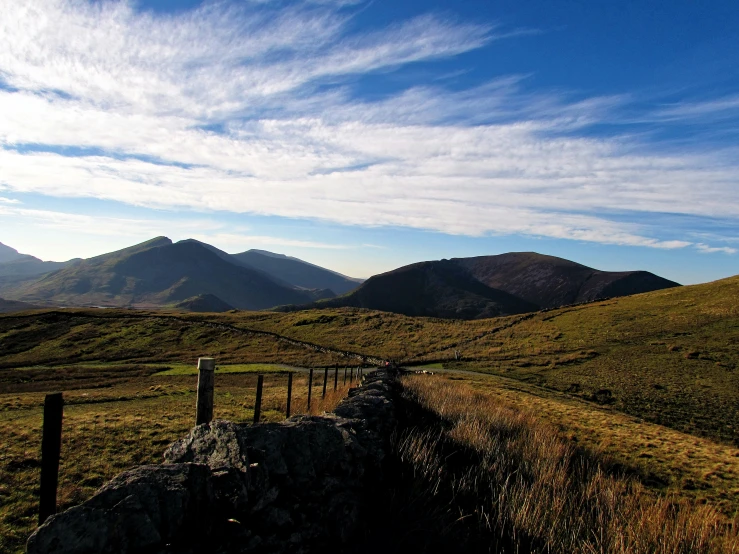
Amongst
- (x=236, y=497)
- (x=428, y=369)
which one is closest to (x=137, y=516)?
(x=236, y=497)

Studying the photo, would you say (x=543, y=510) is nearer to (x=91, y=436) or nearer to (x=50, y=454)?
(x=50, y=454)

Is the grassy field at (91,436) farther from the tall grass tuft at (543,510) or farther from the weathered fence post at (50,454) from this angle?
the tall grass tuft at (543,510)

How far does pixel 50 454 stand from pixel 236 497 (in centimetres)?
234

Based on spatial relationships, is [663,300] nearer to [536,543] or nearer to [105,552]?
[536,543]

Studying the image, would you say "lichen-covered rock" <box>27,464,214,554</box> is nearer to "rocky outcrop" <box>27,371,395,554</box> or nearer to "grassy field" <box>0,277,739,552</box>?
"rocky outcrop" <box>27,371,395,554</box>

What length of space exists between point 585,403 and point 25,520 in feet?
104

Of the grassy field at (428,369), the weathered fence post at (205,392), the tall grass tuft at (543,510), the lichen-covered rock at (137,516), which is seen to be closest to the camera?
the lichen-covered rock at (137,516)

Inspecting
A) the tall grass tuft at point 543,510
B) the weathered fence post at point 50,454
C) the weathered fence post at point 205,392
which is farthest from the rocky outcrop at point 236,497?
the weathered fence post at point 205,392

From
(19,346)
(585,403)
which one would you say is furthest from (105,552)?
(19,346)

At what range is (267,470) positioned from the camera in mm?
4324

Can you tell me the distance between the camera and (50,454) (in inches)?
177

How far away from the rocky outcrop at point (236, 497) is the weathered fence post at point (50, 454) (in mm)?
1176

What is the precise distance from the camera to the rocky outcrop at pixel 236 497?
288 centimetres

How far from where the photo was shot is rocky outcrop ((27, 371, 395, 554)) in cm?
288
